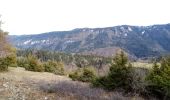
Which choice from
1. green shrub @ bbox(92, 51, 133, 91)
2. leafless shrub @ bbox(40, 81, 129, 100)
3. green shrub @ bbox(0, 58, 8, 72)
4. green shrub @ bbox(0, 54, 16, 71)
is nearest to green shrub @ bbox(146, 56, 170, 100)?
green shrub @ bbox(92, 51, 133, 91)

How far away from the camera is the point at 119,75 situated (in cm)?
2738

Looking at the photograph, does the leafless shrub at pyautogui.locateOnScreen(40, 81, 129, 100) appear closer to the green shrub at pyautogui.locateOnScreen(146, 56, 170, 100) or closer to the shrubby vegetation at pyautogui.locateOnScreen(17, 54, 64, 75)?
the green shrub at pyautogui.locateOnScreen(146, 56, 170, 100)

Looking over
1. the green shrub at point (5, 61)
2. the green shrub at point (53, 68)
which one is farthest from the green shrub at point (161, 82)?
the green shrub at point (53, 68)

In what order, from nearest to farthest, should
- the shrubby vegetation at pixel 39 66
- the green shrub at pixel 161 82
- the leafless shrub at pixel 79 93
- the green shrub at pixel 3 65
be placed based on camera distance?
the leafless shrub at pixel 79 93 < the green shrub at pixel 161 82 < the green shrub at pixel 3 65 < the shrubby vegetation at pixel 39 66

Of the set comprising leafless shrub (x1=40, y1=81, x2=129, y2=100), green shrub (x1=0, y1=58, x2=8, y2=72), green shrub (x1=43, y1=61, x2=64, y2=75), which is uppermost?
leafless shrub (x1=40, y1=81, x2=129, y2=100)

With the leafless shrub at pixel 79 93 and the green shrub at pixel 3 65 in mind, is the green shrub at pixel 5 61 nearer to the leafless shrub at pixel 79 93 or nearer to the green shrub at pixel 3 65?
the green shrub at pixel 3 65

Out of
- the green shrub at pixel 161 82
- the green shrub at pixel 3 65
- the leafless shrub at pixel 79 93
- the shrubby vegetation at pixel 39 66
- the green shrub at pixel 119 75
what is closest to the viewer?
the leafless shrub at pixel 79 93

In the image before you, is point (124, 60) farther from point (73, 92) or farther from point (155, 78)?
point (73, 92)

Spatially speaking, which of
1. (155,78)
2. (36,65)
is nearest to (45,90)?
(155,78)

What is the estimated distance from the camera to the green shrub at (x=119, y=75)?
26.7 meters

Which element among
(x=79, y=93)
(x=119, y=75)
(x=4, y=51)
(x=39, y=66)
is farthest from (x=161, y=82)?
(x=39, y=66)

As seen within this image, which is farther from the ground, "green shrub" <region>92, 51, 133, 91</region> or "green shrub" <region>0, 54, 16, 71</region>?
"green shrub" <region>92, 51, 133, 91</region>

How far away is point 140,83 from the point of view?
2553 cm

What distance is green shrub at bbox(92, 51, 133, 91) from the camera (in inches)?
1049
